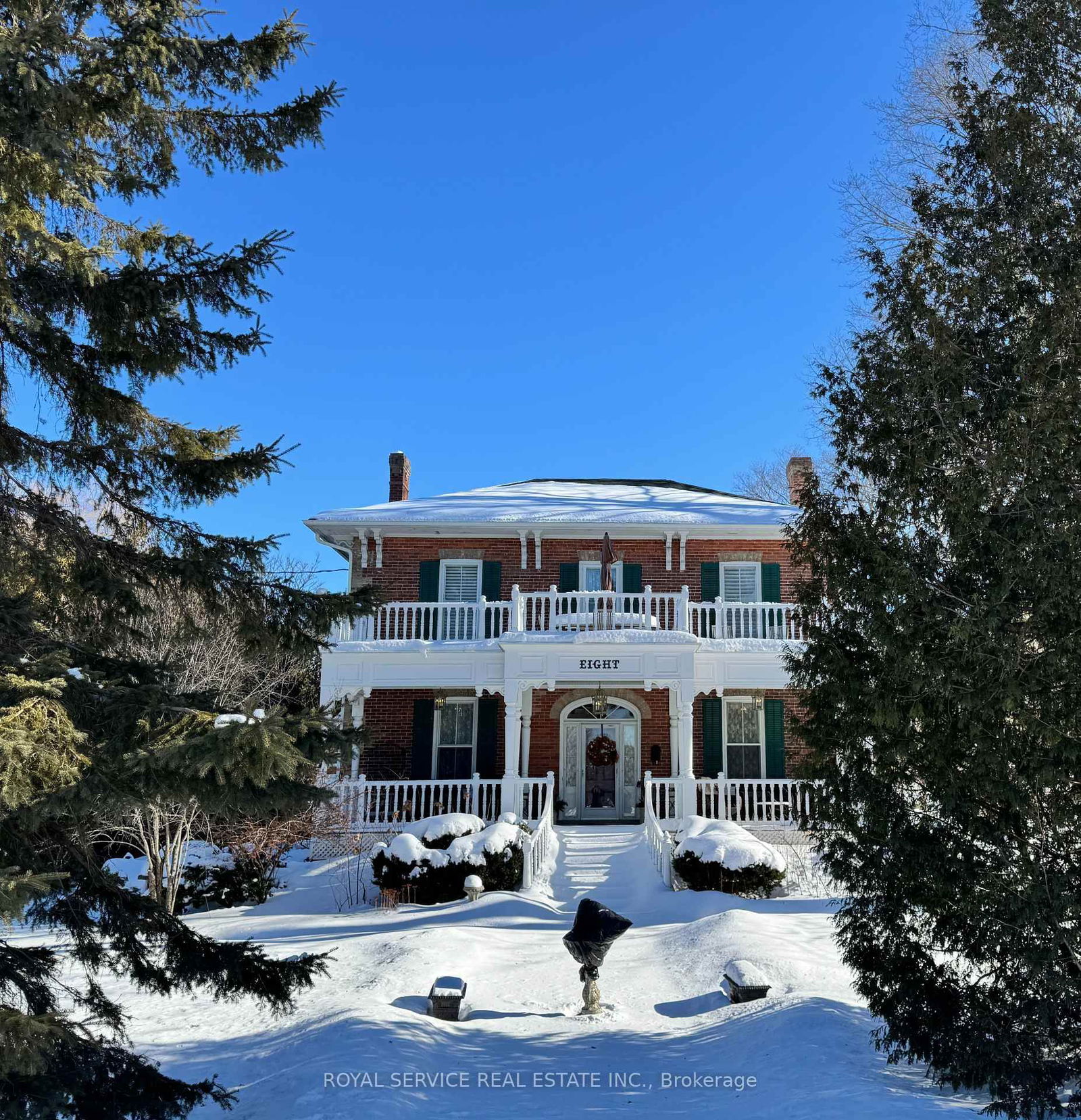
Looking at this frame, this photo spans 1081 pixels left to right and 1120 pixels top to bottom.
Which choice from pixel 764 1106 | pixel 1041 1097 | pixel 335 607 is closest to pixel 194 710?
pixel 335 607

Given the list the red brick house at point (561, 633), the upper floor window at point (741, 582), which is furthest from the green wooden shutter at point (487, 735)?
the upper floor window at point (741, 582)

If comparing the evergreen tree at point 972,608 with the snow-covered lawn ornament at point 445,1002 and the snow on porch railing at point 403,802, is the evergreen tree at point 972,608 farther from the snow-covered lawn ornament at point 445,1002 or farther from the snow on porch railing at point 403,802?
the snow on porch railing at point 403,802

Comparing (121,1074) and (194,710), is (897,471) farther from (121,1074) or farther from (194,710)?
(121,1074)

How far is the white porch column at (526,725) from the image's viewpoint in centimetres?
1772

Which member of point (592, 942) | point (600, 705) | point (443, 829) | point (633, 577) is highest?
point (633, 577)

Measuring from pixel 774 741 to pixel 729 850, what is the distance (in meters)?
5.93

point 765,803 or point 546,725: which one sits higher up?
point 546,725

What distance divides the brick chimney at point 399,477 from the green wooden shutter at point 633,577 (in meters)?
6.40

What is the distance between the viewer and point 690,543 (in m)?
19.8

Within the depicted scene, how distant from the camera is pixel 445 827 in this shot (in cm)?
1434

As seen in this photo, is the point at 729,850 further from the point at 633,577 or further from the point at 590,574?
the point at 590,574

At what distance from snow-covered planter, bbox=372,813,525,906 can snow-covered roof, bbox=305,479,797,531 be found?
284 inches

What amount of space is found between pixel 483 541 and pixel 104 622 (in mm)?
13780

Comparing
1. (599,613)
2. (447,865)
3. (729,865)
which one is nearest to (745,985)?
(729,865)
